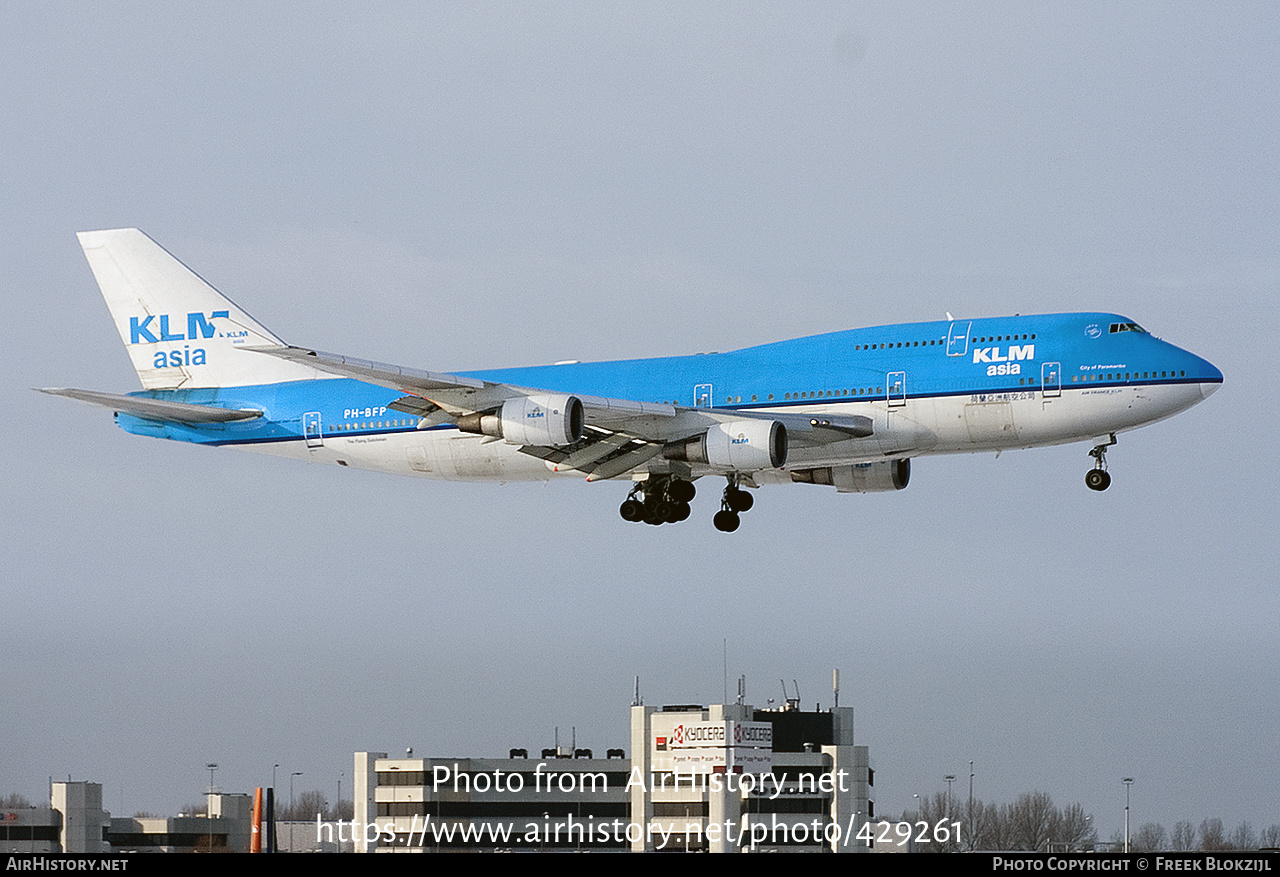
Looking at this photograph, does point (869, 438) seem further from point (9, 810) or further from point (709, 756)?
point (9, 810)

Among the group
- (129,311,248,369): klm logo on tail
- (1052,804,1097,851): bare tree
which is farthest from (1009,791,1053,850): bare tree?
(129,311,248,369): klm logo on tail

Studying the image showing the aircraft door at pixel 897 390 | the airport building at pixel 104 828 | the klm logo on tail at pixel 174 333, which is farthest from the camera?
the airport building at pixel 104 828

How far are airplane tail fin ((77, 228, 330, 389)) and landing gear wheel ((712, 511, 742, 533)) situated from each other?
61.2 feet

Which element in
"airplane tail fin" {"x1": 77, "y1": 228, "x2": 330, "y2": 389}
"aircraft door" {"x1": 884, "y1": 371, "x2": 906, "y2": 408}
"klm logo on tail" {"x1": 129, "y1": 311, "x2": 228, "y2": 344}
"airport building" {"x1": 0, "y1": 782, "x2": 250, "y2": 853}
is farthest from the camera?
"airport building" {"x1": 0, "y1": 782, "x2": 250, "y2": 853}

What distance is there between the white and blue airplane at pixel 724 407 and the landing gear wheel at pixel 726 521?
0.12 ft

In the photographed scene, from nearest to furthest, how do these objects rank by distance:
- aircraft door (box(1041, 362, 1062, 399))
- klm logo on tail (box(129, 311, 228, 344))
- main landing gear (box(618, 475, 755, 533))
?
1. aircraft door (box(1041, 362, 1062, 399))
2. main landing gear (box(618, 475, 755, 533))
3. klm logo on tail (box(129, 311, 228, 344))

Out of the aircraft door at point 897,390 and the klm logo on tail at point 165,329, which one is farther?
the klm logo on tail at point 165,329

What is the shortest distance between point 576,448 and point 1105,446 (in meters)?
17.8

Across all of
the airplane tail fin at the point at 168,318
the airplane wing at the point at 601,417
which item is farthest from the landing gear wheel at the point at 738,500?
the airplane tail fin at the point at 168,318

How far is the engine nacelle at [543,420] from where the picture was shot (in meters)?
56.5

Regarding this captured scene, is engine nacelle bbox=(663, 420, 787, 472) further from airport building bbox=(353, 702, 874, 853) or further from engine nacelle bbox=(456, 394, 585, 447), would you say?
airport building bbox=(353, 702, 874, 853)

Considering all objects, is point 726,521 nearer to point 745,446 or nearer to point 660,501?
point 660,501

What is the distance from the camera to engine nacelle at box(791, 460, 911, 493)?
63.5 metres

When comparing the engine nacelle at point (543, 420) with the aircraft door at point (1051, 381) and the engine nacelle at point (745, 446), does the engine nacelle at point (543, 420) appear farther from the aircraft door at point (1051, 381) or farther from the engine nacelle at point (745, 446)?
the aircraft door at point (1051, 381)
